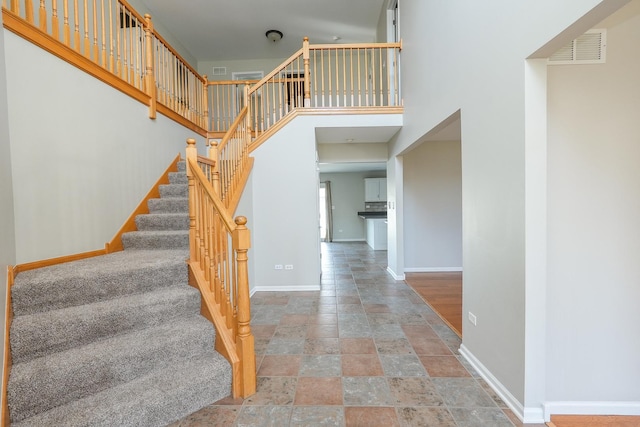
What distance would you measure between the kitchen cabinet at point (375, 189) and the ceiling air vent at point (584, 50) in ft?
25.2

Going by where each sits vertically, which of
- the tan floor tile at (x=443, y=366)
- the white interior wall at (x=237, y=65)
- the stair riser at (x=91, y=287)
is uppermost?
the white interior wall at (x=237, y=65)

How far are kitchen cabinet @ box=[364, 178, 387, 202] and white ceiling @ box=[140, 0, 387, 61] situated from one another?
14.2 feet

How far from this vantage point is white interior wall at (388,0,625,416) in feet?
5.11

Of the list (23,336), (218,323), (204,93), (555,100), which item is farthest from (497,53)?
(204,93)

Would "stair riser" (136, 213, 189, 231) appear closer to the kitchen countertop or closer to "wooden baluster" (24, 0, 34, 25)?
"wooden baluster" (24, 0, 34, 25)

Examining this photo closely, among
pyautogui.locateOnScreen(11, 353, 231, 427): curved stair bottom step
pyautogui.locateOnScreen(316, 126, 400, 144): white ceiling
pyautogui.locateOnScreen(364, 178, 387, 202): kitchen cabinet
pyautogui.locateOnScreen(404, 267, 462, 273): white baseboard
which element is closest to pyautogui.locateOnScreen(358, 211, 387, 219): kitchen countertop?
pyautogui.locateOnScreen(364, 178, 387, 202): kitchen cabinet

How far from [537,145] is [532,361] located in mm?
1292

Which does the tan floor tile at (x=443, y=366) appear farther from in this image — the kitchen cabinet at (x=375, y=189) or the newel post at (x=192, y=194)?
the kitchen cabinet at (x=375, y=189)

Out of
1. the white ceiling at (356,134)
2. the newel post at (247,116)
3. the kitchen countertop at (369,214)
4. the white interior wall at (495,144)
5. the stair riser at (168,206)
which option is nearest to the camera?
the white interior wall at (495,144)

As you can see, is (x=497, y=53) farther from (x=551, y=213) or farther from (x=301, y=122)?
(x=301, y=122)

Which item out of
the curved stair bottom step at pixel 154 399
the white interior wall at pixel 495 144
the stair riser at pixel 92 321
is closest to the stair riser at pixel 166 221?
the stair riser at pixel 92 321

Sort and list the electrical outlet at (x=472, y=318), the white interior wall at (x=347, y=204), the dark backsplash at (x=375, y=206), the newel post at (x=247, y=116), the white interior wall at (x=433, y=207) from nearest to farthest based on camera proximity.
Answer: the electrical outlet at (x=472, y=318)
the newel post at (x=247, y=116)
the white interior wall at (x=433, y=207)
the dark backsplash at (x=375, y=206)
the white interior wall at (x=347, y=204)

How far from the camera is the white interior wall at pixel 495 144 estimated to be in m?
1.56

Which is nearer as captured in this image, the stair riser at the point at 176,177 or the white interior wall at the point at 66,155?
the white interior wall at the point at 66,155
